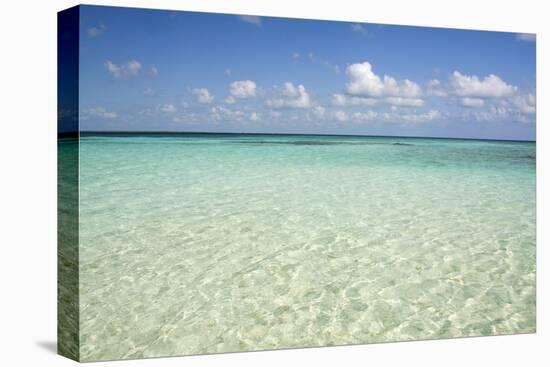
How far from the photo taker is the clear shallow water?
4.90m

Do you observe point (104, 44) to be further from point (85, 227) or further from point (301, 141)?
point (301, 141)

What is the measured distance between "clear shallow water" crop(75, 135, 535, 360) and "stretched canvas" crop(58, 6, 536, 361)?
0.02 m

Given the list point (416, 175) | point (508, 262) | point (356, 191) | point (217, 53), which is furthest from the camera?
point (416, 175)

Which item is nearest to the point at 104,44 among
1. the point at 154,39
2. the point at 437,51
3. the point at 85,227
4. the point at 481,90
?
the point at 154,39

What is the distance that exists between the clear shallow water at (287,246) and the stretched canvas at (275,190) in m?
0.02

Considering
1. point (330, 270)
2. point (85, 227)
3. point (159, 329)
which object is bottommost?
point (159, 329)

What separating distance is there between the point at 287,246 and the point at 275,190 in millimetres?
1025

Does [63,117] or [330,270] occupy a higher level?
[63,117]

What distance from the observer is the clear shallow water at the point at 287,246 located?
4.90m

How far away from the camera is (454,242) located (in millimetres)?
5938

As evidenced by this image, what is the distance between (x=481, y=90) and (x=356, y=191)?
64.9 inches

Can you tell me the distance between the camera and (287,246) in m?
5.60

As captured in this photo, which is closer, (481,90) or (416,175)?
(481,90)

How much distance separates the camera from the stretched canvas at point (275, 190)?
4.83 metres
